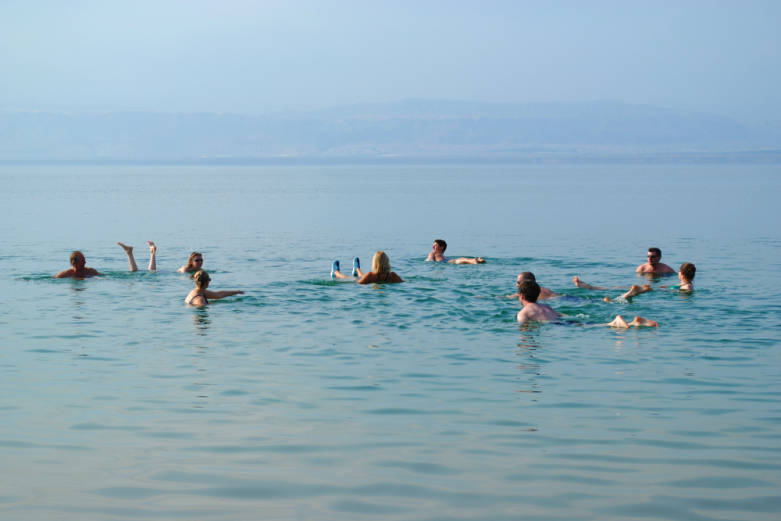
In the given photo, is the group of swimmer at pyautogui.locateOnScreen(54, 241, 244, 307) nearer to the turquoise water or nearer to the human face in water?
the turquoise water

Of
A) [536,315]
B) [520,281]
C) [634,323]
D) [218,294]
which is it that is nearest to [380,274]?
[218,294]

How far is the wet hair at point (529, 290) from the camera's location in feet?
53.4

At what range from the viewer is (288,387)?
12125 mm

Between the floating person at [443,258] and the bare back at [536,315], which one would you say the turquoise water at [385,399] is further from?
the floating person at [443,258]

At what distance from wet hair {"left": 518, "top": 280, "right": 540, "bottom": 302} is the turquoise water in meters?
0.57

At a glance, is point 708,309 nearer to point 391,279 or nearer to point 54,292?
point 391,279

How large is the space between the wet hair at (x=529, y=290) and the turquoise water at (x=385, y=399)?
0.57 m

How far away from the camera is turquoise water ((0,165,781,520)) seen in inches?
324

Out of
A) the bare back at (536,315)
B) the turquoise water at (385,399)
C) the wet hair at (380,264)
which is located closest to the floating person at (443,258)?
the turquoise water at (385,399)

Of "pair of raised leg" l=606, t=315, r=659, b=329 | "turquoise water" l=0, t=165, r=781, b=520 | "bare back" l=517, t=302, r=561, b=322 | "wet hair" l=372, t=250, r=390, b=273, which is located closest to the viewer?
"turquoise water" l=0, t=165, r=781, b=520

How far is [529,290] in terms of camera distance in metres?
16.2

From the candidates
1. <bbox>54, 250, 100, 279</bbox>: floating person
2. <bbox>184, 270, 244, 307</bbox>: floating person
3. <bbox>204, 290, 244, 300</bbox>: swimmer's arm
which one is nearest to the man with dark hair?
<bbox>184, 270, 244, 307</bbox>: floating person

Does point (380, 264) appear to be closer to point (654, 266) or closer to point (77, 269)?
point (654, 266)

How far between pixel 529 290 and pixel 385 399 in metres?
5.44
